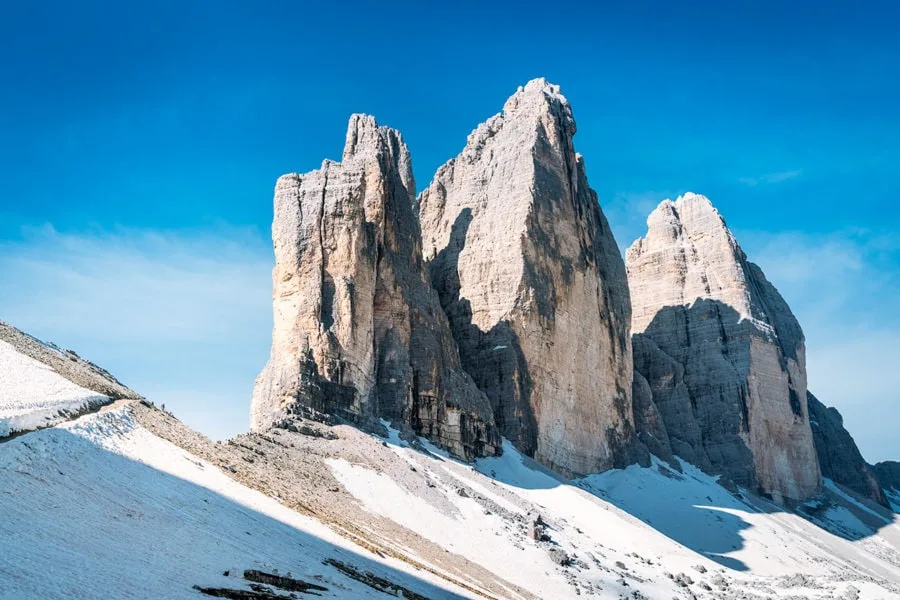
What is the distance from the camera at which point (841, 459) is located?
113125 mm

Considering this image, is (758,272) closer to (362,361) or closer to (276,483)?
(362,361)

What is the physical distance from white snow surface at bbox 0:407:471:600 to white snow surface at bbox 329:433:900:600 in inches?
434

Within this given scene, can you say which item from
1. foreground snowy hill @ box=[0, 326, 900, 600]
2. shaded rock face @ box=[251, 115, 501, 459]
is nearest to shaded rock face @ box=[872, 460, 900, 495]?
foreground snowy hill @ box=[0, 326, 900, 600]

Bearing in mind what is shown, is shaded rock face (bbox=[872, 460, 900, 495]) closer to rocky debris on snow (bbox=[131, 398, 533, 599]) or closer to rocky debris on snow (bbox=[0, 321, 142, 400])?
rocky debris on snow (bbox=[131, 398, 533, 599])

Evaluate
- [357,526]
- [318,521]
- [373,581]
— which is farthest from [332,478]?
[373,581]

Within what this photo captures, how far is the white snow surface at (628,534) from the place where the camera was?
39.6m

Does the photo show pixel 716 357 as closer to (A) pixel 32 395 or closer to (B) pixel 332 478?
(B) pixel 332 478

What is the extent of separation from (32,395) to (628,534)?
3146cm

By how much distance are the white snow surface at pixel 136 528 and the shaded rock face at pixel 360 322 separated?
64.1 ft

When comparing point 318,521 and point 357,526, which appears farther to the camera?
point 357,526

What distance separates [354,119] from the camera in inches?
2502

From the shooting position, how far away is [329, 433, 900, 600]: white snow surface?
39.6m

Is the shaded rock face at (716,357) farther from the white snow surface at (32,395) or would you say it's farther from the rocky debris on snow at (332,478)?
the white snow surface at (32,395)

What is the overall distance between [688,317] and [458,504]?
59.7 meters
